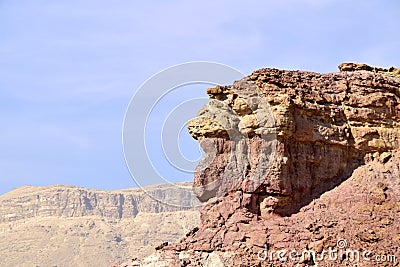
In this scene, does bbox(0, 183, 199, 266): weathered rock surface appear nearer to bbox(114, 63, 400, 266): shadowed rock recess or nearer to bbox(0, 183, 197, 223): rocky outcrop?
bbox(0, 183, 197, 223): rocky outcrop

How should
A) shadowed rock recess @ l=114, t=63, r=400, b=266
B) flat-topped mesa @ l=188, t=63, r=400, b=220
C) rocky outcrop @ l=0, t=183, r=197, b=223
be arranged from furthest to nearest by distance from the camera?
rocky outcrop @ l=0, t=183, r=197, b=223, flat-topped mesa @ l=188, t=63, r=400, b=220, shadowed rock recess @ l=114, t=63, r=400, b=266

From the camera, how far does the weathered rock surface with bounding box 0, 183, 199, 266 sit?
146 meters

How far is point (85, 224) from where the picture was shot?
16825 centimetres

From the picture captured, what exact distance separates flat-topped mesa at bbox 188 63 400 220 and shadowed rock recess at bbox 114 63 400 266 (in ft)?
0.16

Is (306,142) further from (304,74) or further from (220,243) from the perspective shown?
(220,243)

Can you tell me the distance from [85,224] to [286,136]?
128469 millimetres

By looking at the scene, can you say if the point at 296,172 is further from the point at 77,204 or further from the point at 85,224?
the point at 77,204

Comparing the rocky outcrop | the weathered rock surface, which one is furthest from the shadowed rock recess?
the rocky outcrop

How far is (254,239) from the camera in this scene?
40438mm

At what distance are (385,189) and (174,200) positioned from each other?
10231cm

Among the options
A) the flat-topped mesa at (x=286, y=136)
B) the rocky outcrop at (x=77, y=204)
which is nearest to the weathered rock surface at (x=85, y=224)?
the rocky outcrop at (x=77, y=204)

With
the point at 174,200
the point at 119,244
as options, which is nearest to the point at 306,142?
the point at 174,200

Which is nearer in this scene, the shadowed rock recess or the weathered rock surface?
the shadowed rock recess

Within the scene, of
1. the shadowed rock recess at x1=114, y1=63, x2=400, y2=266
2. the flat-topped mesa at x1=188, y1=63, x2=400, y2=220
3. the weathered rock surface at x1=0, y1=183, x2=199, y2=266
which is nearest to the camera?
the shadowed rock recess at x1=114, y1=63, x2=400, y2=266
